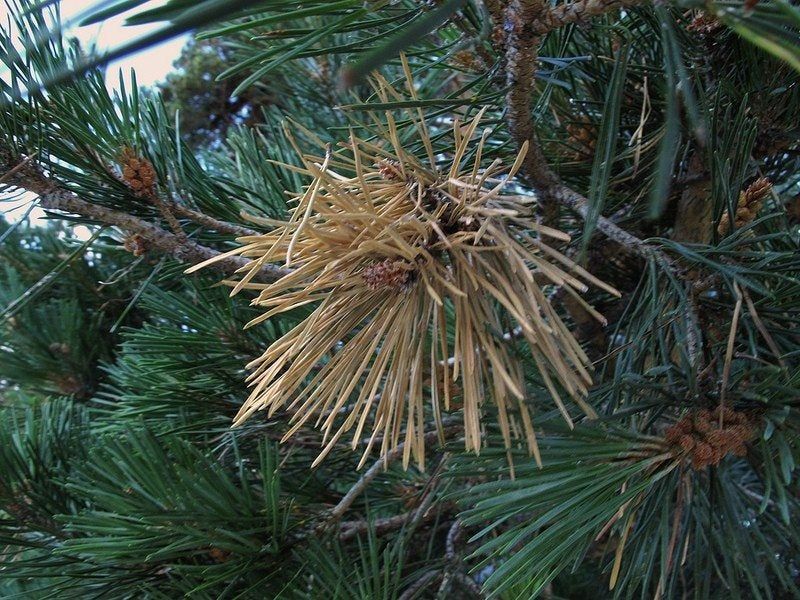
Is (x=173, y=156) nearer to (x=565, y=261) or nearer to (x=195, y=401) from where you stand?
(x=195, y=401)

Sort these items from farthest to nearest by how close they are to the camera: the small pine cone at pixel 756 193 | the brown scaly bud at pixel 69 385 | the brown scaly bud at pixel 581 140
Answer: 1. the brown scaly bud at pixel 69 385
2. the brown scaly bud at pixel 581 140
3. the small pine cone at pixel 756 193

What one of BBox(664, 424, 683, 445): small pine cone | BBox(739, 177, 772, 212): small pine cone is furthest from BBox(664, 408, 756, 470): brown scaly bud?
BBox(739, 177, 772, 212): small pine cone

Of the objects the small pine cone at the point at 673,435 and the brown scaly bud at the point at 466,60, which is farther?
the brown scaly bud at the point at 466,60

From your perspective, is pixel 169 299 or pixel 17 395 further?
pixel 17 395

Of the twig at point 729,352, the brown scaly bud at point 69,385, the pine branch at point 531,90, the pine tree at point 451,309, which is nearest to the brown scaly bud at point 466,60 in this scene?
the pine tree at point 451,309

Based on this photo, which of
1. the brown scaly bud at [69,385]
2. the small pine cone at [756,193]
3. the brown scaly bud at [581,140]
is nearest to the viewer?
the small pine cone at [756,193]

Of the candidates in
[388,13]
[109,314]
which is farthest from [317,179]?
[109,314]

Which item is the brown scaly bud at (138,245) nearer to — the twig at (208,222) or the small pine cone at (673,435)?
the twig at (208,222)

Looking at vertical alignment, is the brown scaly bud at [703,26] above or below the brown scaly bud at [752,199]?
above
